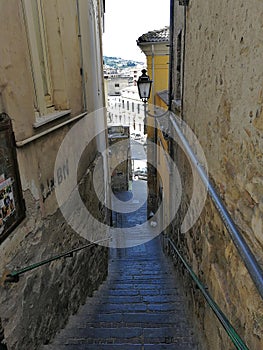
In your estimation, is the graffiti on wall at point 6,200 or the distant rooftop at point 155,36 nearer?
the graffiti on wall at point 6,200

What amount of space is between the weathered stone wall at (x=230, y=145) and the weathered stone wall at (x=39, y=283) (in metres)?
1.67

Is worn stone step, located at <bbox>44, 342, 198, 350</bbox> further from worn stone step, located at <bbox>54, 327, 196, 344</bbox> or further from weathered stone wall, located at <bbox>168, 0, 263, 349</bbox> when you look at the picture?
weathered stone wall, located at <bbox>168, 0, 263, 349</bbox>

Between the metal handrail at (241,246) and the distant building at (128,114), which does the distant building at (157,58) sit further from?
the distant building at (128,114)

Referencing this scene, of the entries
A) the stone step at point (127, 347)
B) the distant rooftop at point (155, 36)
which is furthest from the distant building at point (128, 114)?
the stone step at point (127, 347)

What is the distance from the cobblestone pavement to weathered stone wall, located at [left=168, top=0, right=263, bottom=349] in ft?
1.67

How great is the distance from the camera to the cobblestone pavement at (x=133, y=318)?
127 inches

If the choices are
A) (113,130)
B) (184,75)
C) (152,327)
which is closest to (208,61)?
(184,75)

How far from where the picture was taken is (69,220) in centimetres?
381

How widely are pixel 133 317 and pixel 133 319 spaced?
49 mm

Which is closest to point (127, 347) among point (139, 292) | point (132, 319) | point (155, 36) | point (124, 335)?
point (124, 335)

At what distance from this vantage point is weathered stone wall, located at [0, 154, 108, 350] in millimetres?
2381

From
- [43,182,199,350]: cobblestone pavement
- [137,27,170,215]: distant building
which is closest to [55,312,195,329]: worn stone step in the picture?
[43,182,199,350]: cobblestone pavement

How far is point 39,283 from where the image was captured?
2912mm

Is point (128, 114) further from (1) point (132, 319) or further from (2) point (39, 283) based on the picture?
(2) point (39, 283)
